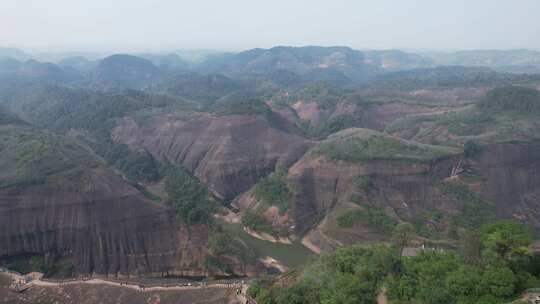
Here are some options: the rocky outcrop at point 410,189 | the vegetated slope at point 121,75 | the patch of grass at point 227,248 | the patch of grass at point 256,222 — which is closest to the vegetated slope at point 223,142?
the patch of grass at point 256,222

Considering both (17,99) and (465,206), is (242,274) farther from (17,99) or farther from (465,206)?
(17,99)

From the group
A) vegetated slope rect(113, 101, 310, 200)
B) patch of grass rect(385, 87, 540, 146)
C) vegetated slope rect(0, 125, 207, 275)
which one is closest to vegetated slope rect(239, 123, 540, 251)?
patch of grass rect(385, 87, 540, 146)

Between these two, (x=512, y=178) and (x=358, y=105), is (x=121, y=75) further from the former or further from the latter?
(x=512, y=178)

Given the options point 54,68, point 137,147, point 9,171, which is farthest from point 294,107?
point 54,68

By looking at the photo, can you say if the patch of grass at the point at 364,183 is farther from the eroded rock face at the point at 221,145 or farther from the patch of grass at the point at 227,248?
the patch of grass at the point at 227,248

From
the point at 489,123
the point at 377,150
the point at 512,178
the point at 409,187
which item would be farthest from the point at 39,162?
the point at 489,123
